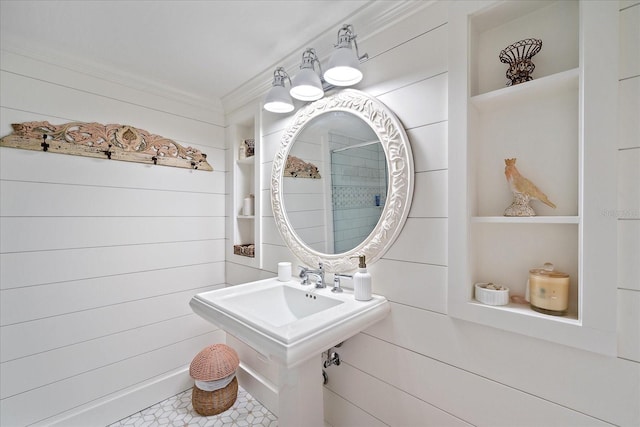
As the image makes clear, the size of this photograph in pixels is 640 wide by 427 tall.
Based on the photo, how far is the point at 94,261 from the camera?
1628mm

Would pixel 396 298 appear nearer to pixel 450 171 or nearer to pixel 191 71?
pixel 450 171

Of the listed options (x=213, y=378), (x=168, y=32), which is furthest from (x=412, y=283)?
(x=168, y=32)

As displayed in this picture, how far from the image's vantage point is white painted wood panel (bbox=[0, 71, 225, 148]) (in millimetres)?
1415

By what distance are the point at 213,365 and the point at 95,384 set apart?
2.23 feet

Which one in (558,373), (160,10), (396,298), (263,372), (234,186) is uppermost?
(160,10)

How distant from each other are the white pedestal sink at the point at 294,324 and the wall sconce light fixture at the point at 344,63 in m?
0.98

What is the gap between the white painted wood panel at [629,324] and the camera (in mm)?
704

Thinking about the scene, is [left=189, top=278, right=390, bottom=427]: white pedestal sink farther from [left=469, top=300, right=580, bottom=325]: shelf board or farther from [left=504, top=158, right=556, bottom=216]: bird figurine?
[left=504, top=158, right=556, bottom=216]: bird figurine

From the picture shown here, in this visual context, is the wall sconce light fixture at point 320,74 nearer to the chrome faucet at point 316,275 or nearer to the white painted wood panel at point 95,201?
the chrome faucet at point 316,275

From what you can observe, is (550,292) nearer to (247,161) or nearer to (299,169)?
(299,169)

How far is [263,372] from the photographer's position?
6.01 feet

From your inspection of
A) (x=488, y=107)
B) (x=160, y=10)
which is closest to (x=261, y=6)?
(x=160, y=10)

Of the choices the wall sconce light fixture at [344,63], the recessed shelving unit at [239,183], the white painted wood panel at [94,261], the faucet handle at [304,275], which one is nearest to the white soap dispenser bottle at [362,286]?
the faucet handle at [304,275]

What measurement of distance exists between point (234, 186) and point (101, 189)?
0.83 meters
